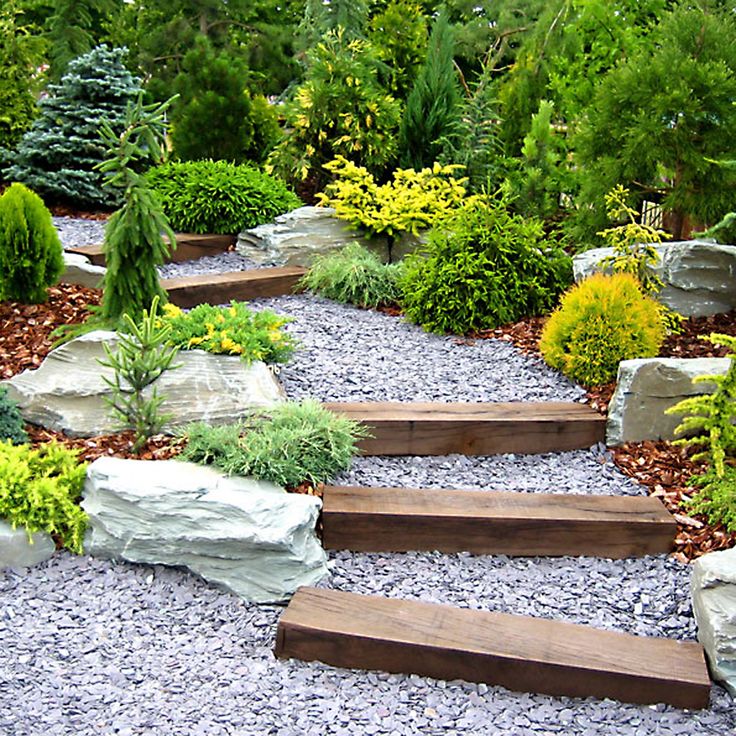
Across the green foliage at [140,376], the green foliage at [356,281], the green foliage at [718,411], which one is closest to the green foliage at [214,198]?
the green foliage at [356,281]

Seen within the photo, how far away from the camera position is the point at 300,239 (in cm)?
715

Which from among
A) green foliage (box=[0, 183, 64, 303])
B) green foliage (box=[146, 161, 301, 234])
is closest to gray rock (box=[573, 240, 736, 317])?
green foliage (box=[146, 161, 301, 234])

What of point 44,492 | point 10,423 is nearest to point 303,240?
point 10,423

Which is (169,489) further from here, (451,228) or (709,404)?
(451,228)

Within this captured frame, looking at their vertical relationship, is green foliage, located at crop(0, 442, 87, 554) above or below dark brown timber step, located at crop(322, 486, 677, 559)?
above

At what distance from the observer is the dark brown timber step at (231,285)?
609cm

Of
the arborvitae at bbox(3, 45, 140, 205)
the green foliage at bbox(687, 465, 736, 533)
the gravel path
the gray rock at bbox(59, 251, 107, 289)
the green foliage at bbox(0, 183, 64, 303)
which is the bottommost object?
the gravel path

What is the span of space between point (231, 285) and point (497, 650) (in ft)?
13.0

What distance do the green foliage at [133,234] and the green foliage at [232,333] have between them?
0.72ft

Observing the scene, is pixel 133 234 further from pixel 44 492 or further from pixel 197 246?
pixel 197 246

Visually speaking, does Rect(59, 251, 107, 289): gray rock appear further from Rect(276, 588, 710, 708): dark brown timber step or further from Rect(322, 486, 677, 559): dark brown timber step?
Rect(276, 588, 710, 708): dark brown timber step

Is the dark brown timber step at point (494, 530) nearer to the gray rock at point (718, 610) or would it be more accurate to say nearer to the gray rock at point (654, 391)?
the gray rock at point (718, 610)

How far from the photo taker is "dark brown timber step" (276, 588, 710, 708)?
2.94m

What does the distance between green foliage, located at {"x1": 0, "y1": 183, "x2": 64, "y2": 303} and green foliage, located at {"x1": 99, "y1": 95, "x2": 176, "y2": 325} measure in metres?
0.68
